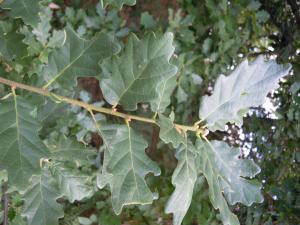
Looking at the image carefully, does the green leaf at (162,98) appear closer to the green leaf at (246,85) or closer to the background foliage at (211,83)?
the green leaf at (246,85)

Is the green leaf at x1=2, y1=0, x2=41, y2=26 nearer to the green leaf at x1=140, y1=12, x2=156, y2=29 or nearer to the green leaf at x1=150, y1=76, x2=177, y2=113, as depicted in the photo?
the green leaf at x1=150, y1=76, x2=177, y2=113

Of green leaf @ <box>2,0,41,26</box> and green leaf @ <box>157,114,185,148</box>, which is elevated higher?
green leaf @ <box>2,0,41,26</box>

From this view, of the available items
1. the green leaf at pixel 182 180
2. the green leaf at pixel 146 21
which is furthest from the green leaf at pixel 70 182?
the green leaf at pixel 146 21

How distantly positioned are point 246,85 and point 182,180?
28 centimetres

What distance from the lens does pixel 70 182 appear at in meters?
1.48

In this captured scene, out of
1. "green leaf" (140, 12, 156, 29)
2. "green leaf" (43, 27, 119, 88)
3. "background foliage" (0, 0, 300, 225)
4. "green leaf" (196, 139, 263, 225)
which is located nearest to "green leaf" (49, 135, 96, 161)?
"green leaf" (43, 27, 119, 88)

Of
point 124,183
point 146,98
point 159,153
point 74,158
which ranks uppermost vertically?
point 146,98

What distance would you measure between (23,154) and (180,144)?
0.37m

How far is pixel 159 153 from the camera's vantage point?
3.37 meters

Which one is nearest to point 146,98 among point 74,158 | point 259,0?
point 74,158

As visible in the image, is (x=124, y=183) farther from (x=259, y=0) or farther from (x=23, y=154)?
(x=259, y=0)

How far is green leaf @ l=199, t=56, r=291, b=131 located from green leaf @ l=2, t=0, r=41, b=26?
47 centimetres

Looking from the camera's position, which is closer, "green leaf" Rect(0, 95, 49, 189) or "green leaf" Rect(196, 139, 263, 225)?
"green leaf" Rect(0, 95, 49, 189)

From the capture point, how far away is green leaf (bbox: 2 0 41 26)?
1.08 meters
